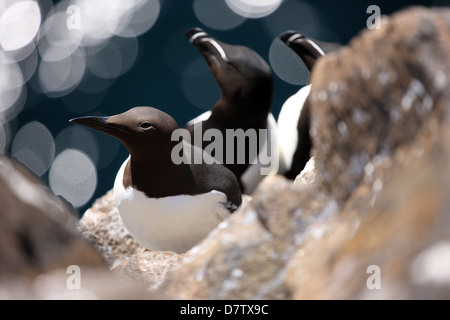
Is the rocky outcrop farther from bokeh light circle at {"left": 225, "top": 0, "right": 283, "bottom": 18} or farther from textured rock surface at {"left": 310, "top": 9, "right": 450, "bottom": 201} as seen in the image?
bokeh light circle at {"left": 225, "top": 0, "right": 283, "bottom": 18}

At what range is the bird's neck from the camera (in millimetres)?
2410

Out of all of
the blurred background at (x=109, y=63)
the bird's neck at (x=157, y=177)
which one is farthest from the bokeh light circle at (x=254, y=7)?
the bird's neck at (x=157, y=177)

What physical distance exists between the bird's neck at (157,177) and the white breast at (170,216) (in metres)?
0.03

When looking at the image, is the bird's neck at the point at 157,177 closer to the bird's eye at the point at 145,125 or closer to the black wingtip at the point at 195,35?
the bird's eye at the point at 145,125

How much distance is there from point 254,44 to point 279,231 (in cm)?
703

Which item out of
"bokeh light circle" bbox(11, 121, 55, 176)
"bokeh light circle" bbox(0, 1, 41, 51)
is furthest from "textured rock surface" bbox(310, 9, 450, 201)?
"bokeh light circle" bbox(0, 1, 41, 51)

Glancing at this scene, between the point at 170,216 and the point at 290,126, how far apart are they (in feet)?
3.05

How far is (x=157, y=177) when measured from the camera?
7.98ft

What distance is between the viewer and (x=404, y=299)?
1.06 meters

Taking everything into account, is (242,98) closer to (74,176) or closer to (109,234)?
(109,234)

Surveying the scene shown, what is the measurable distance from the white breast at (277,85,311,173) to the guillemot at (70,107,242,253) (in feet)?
1.67

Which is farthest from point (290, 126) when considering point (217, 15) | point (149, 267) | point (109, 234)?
point (217, 15)

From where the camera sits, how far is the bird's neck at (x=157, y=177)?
2410mm
